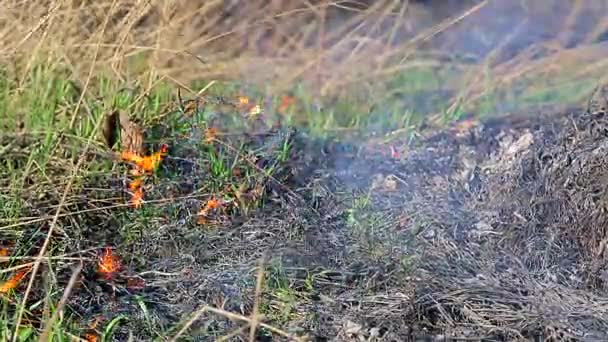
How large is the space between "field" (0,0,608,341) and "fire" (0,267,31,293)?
0.03 ft

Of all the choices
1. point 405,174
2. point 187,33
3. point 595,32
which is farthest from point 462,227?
point 595,32

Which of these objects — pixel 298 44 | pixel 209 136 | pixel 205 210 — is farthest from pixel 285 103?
pixel 205 210

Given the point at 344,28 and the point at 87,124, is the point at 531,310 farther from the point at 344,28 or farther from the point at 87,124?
the point at 344,28

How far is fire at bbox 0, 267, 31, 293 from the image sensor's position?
2927 millimetres

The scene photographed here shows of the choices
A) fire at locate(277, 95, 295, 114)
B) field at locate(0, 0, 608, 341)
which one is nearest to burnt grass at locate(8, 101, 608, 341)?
field at locate(0, 0, 608, 341)

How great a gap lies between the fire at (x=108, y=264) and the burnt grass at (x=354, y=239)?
0.04 m

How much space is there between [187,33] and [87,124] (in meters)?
1.52

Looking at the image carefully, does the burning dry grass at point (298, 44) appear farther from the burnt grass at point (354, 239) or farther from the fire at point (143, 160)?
the burnt grass at point (354, 239)

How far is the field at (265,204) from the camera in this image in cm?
288

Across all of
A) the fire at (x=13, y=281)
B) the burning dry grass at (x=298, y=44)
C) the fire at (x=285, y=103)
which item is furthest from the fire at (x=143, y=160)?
the fire at (x=285, y=103)

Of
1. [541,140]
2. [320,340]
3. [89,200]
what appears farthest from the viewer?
[541,140]

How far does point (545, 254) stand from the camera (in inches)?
128

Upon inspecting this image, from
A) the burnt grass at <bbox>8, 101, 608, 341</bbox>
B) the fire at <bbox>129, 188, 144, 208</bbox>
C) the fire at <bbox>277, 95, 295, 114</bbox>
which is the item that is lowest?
the fire at <bbox>277, 95, 295, 114</bbox>

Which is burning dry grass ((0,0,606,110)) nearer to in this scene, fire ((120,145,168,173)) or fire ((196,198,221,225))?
fire ((120,145,168,173))
